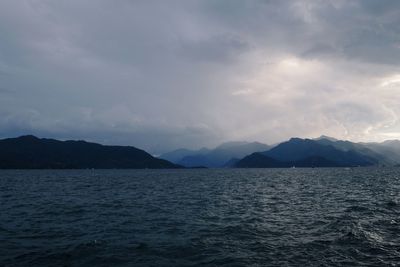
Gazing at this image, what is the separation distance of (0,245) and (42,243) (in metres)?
3.17

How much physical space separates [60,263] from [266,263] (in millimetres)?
14137

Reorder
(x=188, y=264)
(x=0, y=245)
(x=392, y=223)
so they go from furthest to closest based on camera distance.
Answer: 1. (x=392, y=223)
2. (x=0, y=245)
3. (x=188, y=264)

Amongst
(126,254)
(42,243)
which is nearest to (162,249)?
(126,254)

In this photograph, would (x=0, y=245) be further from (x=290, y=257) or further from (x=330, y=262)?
(x=330, y=262)

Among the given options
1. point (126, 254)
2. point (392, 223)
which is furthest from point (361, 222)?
point (126, 254)

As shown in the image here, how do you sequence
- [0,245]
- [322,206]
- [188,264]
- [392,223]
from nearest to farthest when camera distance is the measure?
[188,264]
[0,245]
[392,223]
[322,206]

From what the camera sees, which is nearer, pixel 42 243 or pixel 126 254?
pixel 126 254

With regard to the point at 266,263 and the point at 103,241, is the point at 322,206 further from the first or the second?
the point at 103,241

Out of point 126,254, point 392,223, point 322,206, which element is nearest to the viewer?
point 126,254

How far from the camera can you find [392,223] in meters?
37.7

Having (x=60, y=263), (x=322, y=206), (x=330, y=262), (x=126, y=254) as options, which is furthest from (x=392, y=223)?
(x=60, y=263)

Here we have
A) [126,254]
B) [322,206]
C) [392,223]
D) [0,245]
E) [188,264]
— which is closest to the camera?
[188,264]

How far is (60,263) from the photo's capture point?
23.5m

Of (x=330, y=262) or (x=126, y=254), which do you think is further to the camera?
(x=126, y=254)
